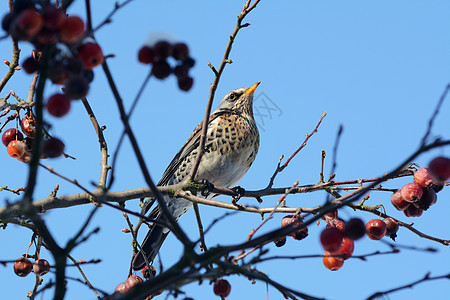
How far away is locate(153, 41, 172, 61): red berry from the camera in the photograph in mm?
1852

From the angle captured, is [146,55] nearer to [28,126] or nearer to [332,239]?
[332,239]

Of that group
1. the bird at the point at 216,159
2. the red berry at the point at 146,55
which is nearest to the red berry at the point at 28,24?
the red berry at the point at 146,55

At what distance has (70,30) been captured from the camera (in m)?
1.61

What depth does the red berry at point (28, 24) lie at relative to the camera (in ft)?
5.11

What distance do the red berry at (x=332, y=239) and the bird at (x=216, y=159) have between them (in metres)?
2.42

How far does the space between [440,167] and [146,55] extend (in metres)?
1.24

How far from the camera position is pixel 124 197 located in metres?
3.41

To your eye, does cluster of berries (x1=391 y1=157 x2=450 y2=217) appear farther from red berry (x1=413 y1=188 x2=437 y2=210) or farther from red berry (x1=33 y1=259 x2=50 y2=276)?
red berry (x1=33 y1=259 x2=50 y2=276)

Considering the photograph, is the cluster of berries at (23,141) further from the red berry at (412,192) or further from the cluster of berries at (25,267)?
the red berry at (412,192)

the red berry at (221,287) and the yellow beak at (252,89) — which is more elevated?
the yellow beak at (252,89)

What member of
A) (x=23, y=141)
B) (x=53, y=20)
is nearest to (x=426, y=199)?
(x=53, y=20)

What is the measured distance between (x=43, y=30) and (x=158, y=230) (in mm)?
3348

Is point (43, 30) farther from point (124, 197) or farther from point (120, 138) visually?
point (124, 197)

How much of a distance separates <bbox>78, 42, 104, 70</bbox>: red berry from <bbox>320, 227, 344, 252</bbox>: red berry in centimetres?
133
